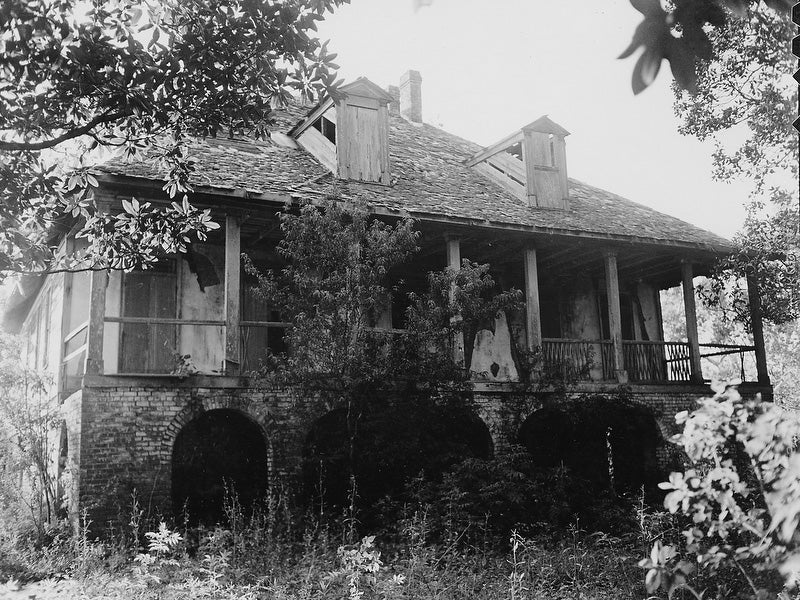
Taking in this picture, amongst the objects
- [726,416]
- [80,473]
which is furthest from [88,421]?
[726,416]

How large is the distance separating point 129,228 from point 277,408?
4387 millimetres

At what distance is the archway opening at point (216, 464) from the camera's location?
1152cm

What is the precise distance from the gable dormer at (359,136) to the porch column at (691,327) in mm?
6098

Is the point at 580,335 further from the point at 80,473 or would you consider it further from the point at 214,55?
the point at 214,55

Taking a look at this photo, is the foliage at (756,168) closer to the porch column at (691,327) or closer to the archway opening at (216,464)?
the porch column at (691,327)

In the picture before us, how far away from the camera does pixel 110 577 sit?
27.1ft

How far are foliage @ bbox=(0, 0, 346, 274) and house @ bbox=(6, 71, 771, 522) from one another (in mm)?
760

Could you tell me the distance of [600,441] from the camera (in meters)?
14.0

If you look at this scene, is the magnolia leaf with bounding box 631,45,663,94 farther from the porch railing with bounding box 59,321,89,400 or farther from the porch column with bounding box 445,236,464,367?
the porch column with bounding box 445,236,464,367

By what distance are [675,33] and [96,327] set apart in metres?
10.0

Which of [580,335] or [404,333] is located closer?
[404,333]

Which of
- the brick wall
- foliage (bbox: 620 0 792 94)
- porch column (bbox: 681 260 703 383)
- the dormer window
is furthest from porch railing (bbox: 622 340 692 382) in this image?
foliage (bbox: 620 0 792 94)

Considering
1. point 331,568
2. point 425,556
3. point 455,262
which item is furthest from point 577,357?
point 331,568

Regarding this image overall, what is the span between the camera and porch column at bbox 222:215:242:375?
1152cm
